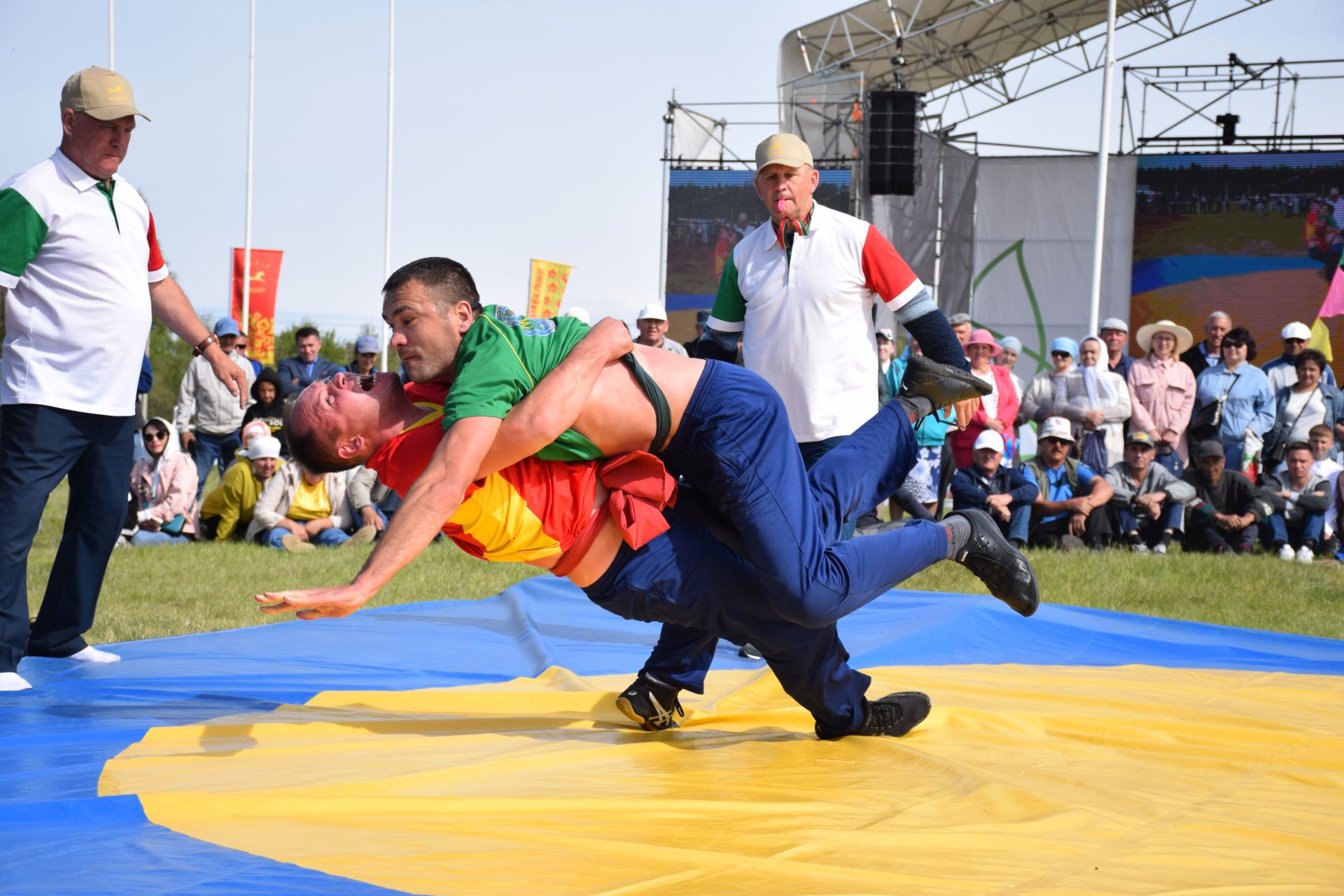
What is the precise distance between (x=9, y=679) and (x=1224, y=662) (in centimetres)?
427

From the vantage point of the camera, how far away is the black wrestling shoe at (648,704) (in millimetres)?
3605

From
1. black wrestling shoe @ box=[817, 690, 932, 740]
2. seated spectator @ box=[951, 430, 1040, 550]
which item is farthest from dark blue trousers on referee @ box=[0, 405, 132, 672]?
seated spectator @ box=[951, 430, 1040, 550]

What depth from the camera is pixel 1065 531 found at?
30.0 feet

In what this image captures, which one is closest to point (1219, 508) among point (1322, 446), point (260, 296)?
point (1322, 446)

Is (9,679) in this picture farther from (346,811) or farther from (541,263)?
(541,263)

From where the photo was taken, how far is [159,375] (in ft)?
130

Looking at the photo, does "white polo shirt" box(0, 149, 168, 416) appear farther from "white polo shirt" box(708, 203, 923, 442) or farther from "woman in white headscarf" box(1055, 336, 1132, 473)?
"woman in white headscarf" box(1055, 336, 1132, 473)

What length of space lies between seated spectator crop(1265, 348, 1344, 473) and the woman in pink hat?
1937 millimetres

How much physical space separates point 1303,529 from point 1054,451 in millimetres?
1818

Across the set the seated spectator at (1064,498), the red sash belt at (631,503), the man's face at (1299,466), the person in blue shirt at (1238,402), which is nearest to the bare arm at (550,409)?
the red sash belt at (631,503)

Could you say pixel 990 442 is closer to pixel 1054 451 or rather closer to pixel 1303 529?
pixel 1054 451

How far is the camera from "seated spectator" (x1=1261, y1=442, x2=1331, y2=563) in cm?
889

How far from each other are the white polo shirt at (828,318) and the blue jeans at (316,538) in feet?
18.4

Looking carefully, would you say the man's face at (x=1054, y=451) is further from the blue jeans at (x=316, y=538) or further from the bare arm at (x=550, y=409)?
the bare arm at (x=550, y=409)
